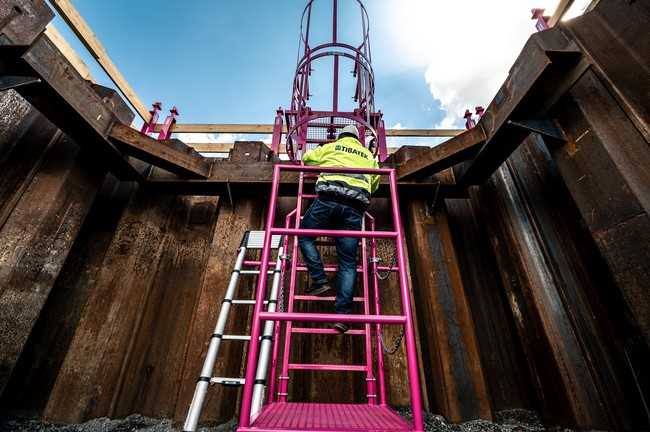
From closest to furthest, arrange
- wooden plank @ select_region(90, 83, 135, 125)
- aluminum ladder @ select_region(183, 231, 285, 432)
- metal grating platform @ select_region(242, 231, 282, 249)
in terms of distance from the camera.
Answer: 1. aluminum ladder @ select_region(183, 231, 285, 432)
2. metal grating platform @ select_region(242, 231, 282, 249)
3. wooden plank @ select_region(90, 83, 135, 125)

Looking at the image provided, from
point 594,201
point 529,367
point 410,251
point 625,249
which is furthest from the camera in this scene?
point 410,251

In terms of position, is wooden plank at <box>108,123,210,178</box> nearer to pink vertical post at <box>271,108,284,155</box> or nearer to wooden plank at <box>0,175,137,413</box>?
wooden plank at <box>0,175,137,413</box>

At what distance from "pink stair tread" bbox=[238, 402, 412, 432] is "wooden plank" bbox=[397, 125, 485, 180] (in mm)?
2485

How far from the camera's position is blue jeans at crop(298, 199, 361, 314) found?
2230mm

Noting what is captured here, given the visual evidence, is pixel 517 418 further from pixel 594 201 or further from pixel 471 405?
pixel 594 201

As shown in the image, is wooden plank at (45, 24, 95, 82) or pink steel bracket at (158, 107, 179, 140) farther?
pink steel bracket at (158, 107, 179, 140)

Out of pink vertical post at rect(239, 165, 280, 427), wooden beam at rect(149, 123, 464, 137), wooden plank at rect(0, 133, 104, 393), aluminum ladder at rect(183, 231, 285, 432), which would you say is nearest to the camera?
pink vertical post at rect(239, 165, 280, 427)

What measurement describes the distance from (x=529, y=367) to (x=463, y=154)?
226 centimetres

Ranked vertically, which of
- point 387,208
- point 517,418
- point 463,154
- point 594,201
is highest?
point 463,154

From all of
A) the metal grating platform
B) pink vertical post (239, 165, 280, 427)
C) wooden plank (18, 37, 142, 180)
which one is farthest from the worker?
wooden plank (18, 37, 142, 180)

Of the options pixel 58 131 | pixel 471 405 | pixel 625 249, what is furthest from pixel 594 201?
pixel 58 131

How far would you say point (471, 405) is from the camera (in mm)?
2514

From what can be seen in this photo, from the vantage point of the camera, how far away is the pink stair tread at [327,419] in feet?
3.89

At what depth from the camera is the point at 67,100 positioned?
102 inches
